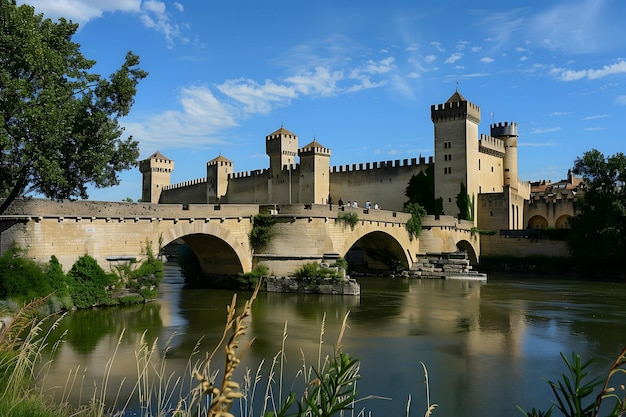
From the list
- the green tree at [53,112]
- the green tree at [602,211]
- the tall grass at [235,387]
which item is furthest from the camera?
the green tree at [602,211]

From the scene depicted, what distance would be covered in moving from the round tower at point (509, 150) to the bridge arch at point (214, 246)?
28577 mm

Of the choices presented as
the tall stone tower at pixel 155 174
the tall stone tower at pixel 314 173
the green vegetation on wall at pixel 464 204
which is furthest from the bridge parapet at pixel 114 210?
the tall stone tower at pixel 155 174

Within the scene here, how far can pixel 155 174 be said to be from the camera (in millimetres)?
61719

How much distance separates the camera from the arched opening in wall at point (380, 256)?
Answer: 108 ft

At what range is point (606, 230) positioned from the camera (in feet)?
105

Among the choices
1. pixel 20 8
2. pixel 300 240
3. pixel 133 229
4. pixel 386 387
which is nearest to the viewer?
pixel 386 387

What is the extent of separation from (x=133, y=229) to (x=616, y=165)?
2738 cm

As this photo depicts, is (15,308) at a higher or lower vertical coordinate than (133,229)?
lower

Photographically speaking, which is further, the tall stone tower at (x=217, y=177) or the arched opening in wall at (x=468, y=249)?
the tall stone tower at (x=217, y=177)

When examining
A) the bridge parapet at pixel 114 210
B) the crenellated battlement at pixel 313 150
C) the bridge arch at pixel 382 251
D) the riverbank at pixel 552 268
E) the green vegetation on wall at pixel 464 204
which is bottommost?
the riverbank at pixel 552 268

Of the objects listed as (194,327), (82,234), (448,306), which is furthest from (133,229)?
(448,306)

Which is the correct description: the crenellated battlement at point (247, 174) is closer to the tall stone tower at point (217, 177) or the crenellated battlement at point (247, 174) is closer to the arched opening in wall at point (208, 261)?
the tall stone tower at point (217, 177)

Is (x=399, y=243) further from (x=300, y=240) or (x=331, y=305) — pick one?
(x=331, y=305)

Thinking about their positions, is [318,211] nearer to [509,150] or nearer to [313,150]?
[313,150]
